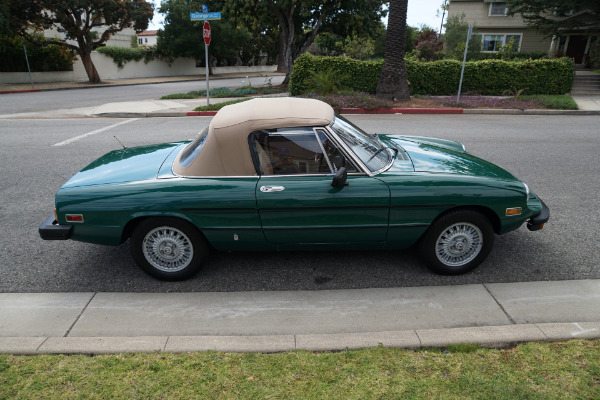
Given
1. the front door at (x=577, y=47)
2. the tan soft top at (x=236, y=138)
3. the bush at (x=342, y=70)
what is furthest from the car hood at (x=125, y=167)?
the front door at (x=577, y=47)

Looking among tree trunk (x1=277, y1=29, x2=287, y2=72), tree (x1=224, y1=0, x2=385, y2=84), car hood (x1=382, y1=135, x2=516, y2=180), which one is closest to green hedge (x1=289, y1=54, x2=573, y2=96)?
tree (x1=224, y1=0, x2=385, y2=84)

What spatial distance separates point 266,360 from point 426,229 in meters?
1.73

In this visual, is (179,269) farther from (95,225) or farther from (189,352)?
(189,352)

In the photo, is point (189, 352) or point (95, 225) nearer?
point (189, 352)

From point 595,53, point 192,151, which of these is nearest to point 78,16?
point 192,151

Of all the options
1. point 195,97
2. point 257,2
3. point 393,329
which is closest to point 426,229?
point 393,329

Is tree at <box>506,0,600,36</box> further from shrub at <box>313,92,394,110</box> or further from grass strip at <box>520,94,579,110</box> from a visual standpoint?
shrub at <box>313,92,394,110</box>

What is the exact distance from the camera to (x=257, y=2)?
2086 cm

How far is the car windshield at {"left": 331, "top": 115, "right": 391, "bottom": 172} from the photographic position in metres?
3.61

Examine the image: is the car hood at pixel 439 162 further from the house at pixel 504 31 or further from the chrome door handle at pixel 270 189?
the house at pixel 504 31

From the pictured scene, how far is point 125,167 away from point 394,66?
42.0ft

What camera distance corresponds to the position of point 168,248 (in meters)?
3.61

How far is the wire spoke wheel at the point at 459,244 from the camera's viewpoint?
11.8ft

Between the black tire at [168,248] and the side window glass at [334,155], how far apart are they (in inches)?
50.2
